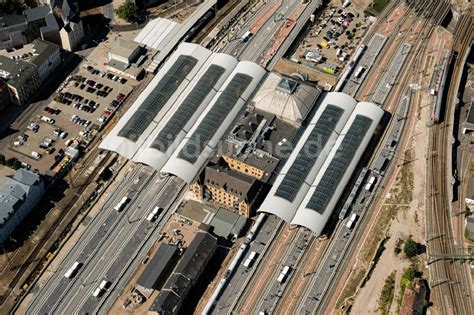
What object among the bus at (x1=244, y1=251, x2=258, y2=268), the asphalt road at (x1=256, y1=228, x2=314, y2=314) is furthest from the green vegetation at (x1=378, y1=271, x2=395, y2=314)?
the bus at (x1=244, y1=251, x2=258, y2=268)

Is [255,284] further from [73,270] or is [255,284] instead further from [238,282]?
[73,270]

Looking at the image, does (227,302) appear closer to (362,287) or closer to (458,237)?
(362,287)

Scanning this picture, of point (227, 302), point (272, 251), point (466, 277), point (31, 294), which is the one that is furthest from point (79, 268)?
point (466, 277)

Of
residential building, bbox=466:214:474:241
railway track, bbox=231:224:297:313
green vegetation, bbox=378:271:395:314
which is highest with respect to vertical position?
residential building, bbox=466:214:474:241

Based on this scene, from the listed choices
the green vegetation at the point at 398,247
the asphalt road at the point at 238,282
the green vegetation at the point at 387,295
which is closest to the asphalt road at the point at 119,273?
the asphalt road at the point at 238,282

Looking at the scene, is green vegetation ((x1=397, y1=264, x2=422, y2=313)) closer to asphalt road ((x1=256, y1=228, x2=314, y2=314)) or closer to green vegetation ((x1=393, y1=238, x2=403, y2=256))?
green vegetation ((x1=393, y1=238, x2=403, y2=256))

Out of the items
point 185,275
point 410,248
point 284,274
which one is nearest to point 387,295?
point 410,248
